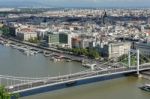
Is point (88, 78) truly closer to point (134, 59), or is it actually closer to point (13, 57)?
point (134, 59)

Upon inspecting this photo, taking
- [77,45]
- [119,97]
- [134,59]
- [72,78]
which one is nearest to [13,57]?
[77,45]

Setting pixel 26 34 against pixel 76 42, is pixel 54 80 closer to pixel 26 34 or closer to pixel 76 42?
pixel 76 42

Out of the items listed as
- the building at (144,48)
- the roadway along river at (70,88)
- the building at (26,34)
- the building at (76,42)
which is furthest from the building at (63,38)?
the building at (144,48)

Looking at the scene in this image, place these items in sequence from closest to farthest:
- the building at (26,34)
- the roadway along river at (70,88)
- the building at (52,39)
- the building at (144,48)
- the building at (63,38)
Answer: the roadway along river at (70,88)
the building at (144,48)
the building at (63,38)
the building at (52,39)
the building at (26,34)

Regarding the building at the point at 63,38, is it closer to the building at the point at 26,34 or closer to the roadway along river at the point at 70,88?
the roadway along river at the point at 70,88

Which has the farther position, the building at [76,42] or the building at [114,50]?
the building at [76,42]

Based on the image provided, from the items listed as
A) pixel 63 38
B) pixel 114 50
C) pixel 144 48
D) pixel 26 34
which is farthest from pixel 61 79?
pixel 26 34

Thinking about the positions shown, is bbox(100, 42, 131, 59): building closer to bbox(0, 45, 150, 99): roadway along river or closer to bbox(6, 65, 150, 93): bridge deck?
bbox(0, 45, 150, 99): roadway along river

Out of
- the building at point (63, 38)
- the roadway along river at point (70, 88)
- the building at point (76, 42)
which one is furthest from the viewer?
the building at point (63, 38)
